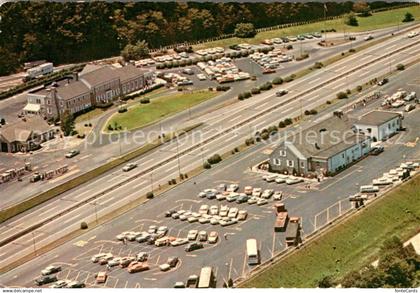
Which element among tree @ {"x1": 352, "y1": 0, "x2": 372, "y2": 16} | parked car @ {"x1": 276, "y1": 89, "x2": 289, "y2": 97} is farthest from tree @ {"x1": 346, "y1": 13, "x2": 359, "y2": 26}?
parked car @ {"x1": 276, "y1": 89, "x2": 289, "y2": 97}

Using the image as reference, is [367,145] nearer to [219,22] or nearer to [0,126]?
[0,126]

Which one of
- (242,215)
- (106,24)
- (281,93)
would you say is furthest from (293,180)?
(106,24)

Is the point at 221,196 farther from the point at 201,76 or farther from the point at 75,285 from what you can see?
the point at 201,76

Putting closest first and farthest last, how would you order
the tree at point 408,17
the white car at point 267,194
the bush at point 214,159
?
1. the white car at point 267,194
2. the bush at point 214,159
3. the tree at point 408,17

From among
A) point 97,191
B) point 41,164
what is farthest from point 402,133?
point 41,164

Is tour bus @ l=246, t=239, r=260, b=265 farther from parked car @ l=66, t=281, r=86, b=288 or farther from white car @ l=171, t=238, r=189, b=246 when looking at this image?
parked car @ l=66, t=281, r=86, b=288

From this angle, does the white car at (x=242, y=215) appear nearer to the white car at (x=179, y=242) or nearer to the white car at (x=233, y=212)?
the white car at (x=233, y=212)

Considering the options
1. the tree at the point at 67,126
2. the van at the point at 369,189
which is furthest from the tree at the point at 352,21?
the van at the point at 369,189
